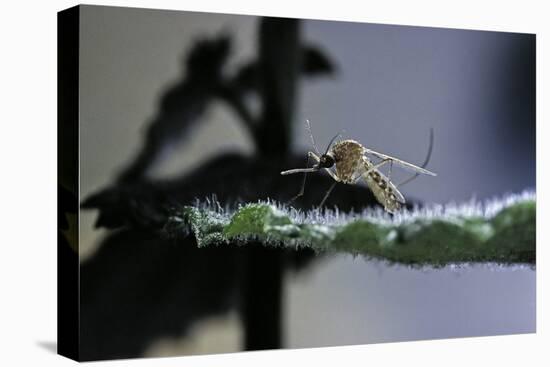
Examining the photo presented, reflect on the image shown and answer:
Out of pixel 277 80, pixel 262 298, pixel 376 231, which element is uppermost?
pixel 277 80

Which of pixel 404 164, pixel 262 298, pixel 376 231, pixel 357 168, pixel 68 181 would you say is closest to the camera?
pixel 68 181

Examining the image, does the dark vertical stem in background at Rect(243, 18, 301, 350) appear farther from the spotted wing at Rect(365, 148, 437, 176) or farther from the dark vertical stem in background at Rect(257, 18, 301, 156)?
the spotted wing at Rect(365, 148, 437, 176)

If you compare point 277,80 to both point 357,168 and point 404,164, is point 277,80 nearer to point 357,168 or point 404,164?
point 357,168

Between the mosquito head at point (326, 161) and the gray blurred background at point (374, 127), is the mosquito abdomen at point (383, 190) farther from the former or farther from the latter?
the mosquito head at point (326, 161)

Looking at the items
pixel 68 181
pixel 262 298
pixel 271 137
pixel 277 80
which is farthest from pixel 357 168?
pixel 68 181

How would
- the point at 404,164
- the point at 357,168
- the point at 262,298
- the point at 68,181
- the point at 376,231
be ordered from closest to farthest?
the point at 68,181 → the point at 262,298 → the point at 376,231 → the point at 357,168 → the point at 404,164

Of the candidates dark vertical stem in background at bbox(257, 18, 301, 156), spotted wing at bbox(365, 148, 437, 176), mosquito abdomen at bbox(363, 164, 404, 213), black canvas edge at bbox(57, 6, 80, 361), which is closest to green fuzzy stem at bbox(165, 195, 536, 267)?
mosquito abdomen at bbox(363, 164, 404, 213)

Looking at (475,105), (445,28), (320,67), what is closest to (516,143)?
(475,105)

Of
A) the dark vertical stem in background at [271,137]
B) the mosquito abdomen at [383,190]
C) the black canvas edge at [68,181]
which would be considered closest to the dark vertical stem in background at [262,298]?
the dark vertical stem in background at [271,137]
